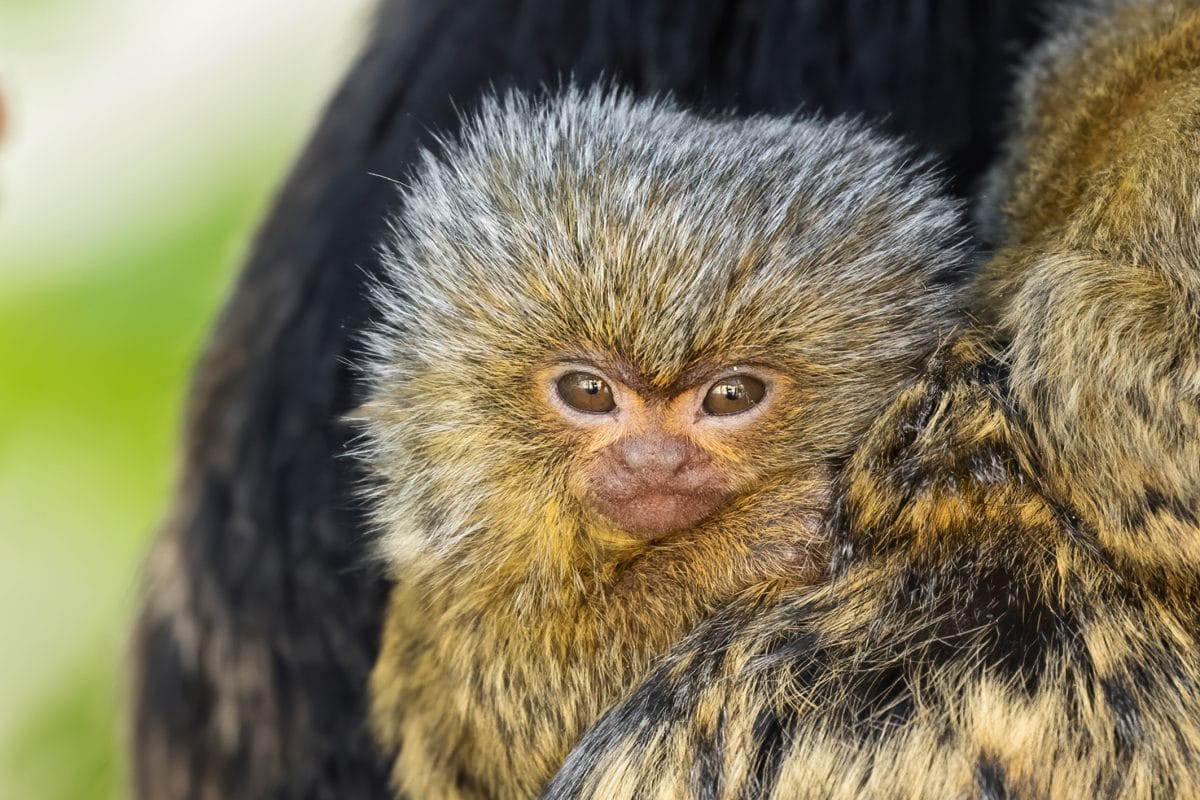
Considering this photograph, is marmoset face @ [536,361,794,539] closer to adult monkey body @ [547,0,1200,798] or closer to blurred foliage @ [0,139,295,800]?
adult monkey body @ [547,0,1200,798]

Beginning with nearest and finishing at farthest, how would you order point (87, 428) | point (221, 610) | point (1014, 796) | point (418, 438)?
point (1014, 796), point (418, 438), point (221, 610), point (87, 428)

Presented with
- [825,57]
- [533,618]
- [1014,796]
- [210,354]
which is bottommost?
[1014,796]

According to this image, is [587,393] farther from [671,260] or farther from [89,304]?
[89,304]

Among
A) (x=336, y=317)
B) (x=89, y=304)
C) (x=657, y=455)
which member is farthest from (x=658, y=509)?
(x=89, y=304)

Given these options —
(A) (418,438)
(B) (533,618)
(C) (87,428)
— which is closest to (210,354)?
(A) (418,438)

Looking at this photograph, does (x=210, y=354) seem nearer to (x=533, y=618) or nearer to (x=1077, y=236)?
(x=533, y=618)

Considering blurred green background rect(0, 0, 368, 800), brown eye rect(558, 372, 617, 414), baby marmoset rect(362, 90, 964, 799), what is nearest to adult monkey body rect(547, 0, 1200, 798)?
baby marmoset rect(362, 90, 964, 799)
